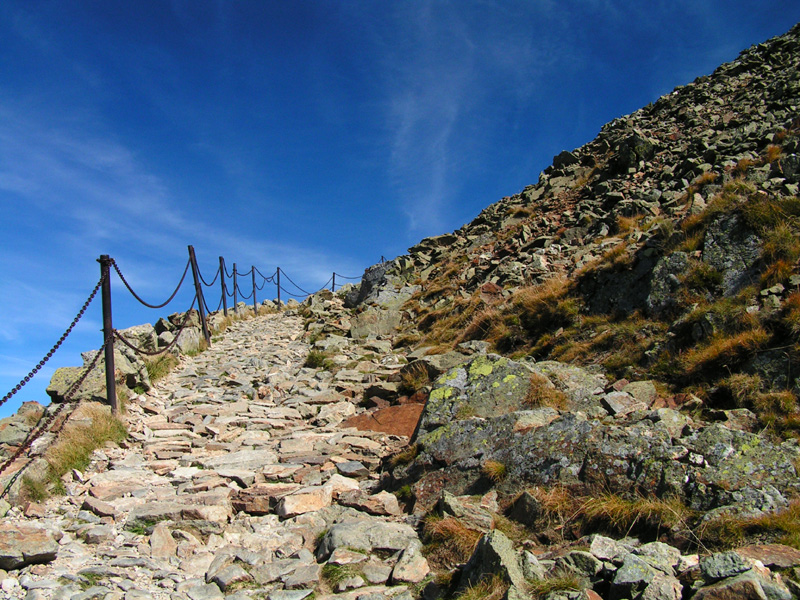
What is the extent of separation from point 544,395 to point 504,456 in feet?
5.05

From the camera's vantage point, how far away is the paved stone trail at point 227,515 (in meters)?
3.90

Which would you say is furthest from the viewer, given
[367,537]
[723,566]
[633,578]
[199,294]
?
[199,294]

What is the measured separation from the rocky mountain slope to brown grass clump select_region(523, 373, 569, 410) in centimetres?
4

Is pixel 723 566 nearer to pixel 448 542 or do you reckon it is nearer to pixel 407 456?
pixel 448 542

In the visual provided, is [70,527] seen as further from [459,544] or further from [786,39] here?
[786,39]

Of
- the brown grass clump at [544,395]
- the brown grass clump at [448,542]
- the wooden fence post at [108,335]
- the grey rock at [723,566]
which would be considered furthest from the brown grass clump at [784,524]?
the wooden fence post at [108,335]

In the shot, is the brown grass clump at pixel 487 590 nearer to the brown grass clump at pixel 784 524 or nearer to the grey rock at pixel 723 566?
the grey rock at pixel 723 566

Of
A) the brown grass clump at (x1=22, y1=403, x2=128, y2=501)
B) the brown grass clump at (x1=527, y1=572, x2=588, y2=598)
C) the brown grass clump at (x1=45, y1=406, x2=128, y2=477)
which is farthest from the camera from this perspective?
the brown grass clump at (x1=45, y1=406, x2=128, y2=477)

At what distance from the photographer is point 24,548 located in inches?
163

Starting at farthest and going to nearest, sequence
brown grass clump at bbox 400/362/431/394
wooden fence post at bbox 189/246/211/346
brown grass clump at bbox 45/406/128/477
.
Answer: wooden fence post at bbox 189/246/211/346 → brown grass clump at bbox 400/362/431/394 → brown grass clump at bbox 45/406/128/477

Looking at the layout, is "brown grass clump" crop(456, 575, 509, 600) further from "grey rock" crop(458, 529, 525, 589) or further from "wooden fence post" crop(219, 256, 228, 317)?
"wooden fence post" crop(219, 256, 228, 317)

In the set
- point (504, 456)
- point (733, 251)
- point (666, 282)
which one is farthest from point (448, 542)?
point (733, 251)

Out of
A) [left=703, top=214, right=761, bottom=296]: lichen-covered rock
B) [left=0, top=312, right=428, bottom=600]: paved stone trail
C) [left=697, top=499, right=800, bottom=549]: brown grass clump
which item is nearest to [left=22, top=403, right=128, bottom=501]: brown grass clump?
[left=0, top=312, right=428, bottom=600]: paved stone trail

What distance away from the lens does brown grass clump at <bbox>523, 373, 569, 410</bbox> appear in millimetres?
6145
